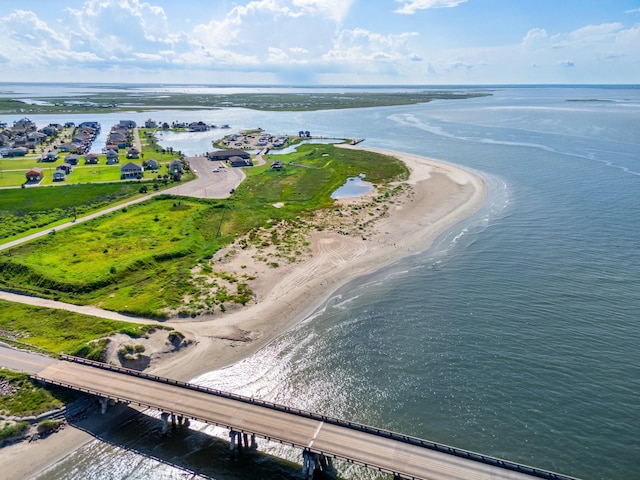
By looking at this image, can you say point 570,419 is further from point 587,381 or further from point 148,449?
point 148,449

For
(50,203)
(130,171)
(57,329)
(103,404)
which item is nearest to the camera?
(103,404)

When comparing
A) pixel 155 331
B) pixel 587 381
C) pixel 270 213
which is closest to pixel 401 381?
pixel 587 381

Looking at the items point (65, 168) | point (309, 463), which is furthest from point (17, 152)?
point (309, 463)

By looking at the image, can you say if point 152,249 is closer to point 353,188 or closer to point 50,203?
point 50,203

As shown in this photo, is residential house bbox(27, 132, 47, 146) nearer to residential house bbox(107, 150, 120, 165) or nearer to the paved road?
residential house bbox(107, 150, 120, 165)

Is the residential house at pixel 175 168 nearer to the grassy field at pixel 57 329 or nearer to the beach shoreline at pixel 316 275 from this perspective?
the beach shoreline at pixel 316 275
